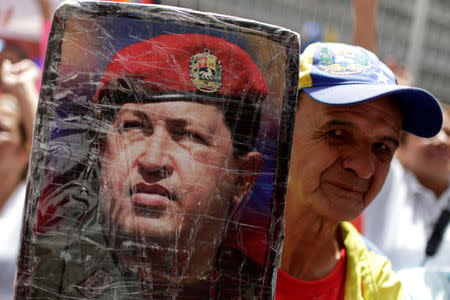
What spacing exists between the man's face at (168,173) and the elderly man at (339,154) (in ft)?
1.55

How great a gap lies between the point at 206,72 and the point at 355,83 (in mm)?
557

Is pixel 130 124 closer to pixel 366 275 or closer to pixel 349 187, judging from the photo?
pixel 349 187

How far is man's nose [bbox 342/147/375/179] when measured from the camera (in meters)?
1.38

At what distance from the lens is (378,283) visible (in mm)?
1506

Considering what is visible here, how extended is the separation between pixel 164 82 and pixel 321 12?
1556cm

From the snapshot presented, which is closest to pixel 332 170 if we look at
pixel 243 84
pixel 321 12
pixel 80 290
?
pixel 243 84

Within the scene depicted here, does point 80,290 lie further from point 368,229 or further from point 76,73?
point 368,229

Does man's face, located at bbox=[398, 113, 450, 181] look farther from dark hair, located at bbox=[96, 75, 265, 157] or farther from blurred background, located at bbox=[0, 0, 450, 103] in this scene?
blurred background, located at bbox=[0, 0, 450, 103]

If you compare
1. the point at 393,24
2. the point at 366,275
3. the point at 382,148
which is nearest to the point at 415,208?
the point at 366,275

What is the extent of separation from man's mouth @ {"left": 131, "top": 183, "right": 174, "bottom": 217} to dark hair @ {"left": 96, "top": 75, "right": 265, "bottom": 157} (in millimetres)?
151

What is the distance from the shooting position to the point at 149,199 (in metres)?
1.01

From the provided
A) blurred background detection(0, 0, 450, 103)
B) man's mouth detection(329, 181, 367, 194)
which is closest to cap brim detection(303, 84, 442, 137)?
man's mouth detection(329, 181, 367, 194)

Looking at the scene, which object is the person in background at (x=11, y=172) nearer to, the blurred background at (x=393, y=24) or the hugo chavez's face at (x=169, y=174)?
the hugo chavez's face at (x=169, y=174)

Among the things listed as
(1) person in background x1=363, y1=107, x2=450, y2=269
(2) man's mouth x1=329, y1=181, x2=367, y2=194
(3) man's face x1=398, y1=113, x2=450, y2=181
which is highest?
(2) man's mouth x1=329, y1=181, x2=367, y2=194
